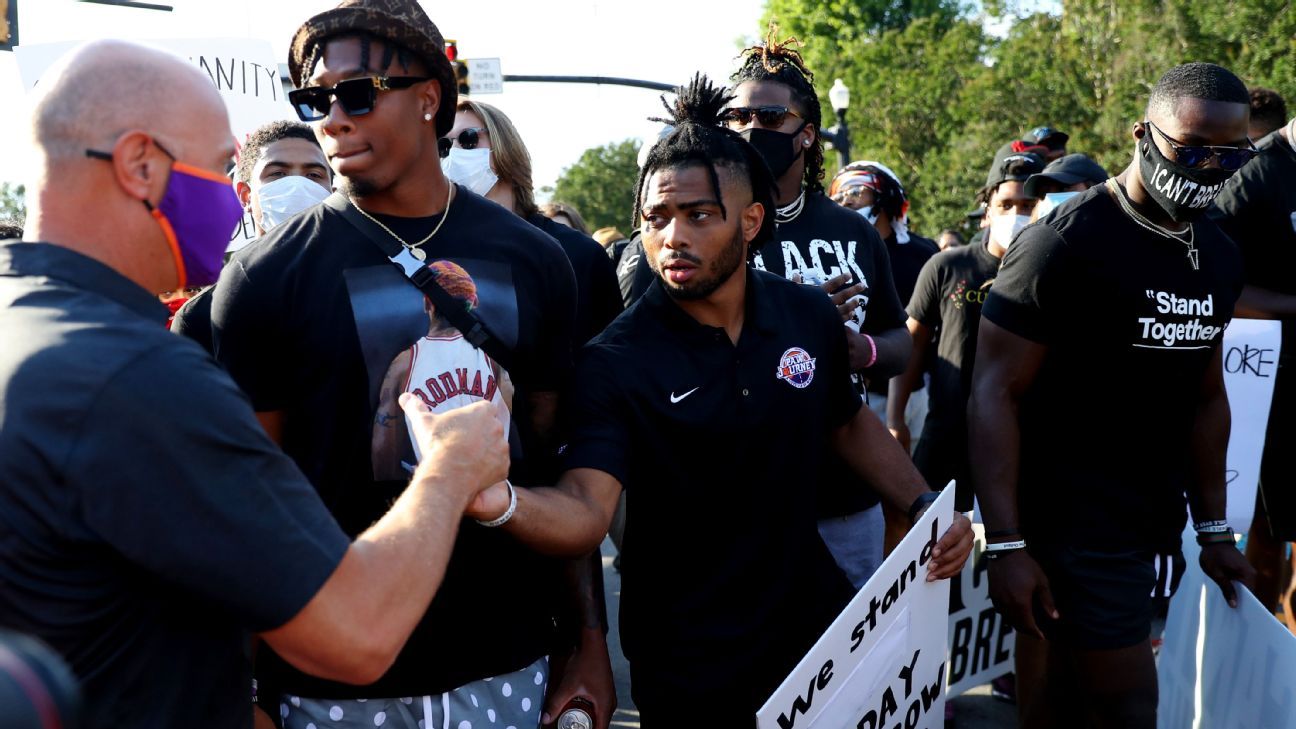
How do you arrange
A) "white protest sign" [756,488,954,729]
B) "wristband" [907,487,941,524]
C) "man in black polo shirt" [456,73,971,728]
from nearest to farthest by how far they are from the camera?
1. "white protest sign" [756,488,954,729]
2. "man in black polo shirt" [456,73,971,728]
3. "wristband" [907,487,941,524]

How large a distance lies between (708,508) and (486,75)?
16.2m

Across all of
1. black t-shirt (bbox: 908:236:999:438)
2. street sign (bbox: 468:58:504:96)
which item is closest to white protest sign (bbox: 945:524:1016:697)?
black t-shirt (bbox: 908:236:999:438)

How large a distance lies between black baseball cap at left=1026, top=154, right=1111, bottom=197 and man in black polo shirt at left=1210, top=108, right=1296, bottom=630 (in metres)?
0.98

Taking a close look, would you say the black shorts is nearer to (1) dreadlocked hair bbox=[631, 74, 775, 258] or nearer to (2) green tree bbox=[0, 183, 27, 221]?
(1) dreadlocked hair bbox=[631, 74, 775, 258]

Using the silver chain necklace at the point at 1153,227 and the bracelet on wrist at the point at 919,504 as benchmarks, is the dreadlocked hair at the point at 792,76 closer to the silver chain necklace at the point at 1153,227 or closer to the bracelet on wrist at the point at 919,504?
the silver chain necklace at the point at 1153,227

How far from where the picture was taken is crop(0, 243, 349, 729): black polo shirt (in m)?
1.55

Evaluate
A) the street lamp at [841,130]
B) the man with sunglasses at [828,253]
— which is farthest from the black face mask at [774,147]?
the street lamp at [841,130]

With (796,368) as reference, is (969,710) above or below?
below

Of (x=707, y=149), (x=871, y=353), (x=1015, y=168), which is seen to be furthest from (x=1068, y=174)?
(x=707, y=149)

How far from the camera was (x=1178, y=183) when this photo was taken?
3.51 m

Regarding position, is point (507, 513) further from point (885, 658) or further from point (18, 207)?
point (18, 207)

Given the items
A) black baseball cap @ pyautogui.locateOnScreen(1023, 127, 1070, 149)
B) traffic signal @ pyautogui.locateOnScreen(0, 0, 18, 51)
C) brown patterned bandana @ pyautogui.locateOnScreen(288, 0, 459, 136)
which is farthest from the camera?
black baseball cap @ pyautogui.locateOnScreen(1023, 127, 1070, 149)

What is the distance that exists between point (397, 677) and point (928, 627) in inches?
57.7

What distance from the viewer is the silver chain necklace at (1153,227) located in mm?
3590
